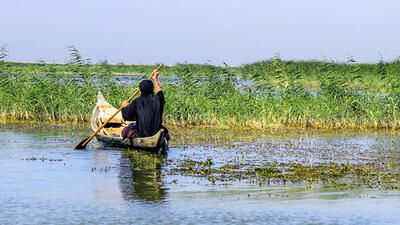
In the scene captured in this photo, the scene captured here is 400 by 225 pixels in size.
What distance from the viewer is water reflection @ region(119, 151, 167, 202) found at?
9.56 meters

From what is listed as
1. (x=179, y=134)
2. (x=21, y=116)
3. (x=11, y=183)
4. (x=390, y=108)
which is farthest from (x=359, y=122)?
(x=11, y=183)

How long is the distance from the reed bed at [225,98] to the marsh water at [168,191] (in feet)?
15.1

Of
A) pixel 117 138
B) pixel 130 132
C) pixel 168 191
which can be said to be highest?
pixel 130 132

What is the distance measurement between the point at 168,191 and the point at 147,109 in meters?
4.88

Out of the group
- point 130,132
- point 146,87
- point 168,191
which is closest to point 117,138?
point 130,132

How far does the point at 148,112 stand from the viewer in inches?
575

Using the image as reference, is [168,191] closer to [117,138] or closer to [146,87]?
[146,87]

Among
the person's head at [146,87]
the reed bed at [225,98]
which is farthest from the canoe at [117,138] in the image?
the reed bed at [225,98]

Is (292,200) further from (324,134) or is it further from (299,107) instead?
(299,107)

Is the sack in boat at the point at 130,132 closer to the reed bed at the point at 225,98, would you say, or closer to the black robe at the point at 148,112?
the black robe at the point at 148,112

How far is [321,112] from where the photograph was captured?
829 inches

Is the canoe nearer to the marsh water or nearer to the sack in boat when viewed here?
the sack in boat

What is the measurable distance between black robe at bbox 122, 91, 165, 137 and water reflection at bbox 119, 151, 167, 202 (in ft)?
2.08

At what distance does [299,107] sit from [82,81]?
782cm
